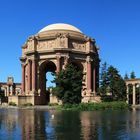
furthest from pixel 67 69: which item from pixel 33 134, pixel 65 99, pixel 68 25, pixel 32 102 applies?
pixel 33 134

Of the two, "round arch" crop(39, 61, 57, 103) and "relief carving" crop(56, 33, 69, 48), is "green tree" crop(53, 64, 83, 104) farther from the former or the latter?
"round arch" crop(39, 61, 57, 103)

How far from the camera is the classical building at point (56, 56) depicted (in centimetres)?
10669

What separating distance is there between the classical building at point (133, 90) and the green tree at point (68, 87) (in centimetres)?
4995

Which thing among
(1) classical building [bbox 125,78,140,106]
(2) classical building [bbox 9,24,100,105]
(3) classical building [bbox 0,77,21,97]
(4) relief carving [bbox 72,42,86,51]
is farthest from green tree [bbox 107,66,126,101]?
(3) classical building [bbox 0,77,21,97]

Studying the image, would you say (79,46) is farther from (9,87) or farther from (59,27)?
(9,87)

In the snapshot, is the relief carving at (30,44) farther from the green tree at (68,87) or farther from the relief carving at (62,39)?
the green tree at (68,87)

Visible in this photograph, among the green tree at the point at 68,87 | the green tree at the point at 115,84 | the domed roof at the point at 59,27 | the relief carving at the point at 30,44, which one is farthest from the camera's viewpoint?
the domed roof at the point at 59,27

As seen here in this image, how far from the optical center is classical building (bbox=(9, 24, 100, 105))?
350 feet

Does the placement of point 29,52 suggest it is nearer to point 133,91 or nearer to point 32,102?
point 32,102

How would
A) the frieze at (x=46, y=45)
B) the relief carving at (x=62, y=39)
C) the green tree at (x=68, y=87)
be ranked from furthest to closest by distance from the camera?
the frieze at (x=46, y=45) < the relief carving at (x=62, y=39) < the green tree at (x=68, y=87)

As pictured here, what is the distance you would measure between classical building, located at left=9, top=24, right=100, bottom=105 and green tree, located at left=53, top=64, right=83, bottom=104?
26907 mm

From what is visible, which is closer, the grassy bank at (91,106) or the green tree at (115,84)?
the grassy bank at (91,106)

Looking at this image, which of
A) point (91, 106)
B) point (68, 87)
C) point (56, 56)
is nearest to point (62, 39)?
point (56, 56)

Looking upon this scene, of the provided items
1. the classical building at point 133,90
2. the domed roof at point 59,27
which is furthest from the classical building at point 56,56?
the classical building at point 133,90
